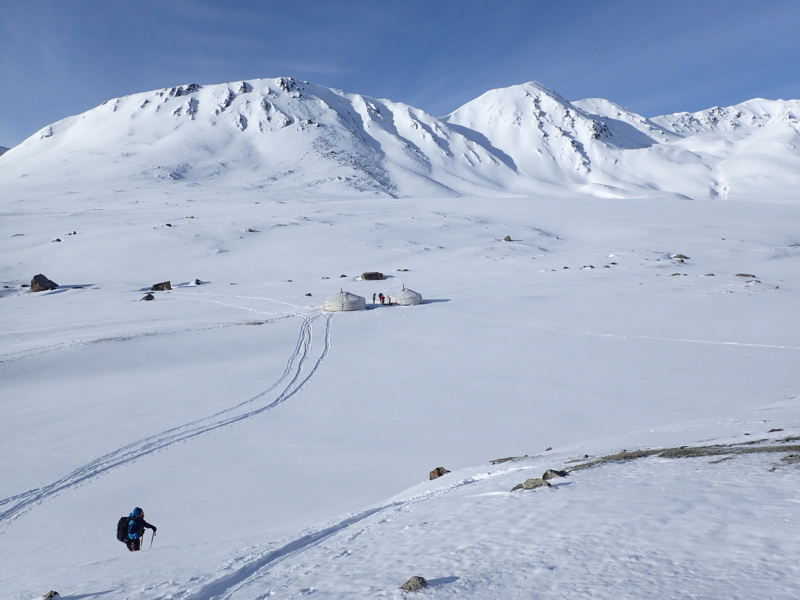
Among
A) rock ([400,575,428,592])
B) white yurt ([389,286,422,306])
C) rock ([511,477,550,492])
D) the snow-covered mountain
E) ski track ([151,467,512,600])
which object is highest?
the snow-covered mountain

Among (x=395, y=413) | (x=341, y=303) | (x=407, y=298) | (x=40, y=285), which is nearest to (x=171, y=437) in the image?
(x=395, y=413)

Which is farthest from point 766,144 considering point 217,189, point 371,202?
point 217,189

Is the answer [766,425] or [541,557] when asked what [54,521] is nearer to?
[541,557]

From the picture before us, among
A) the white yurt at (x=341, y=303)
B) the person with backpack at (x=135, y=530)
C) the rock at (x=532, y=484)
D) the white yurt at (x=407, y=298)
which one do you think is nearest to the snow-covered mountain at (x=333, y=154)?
the white yurt at (x=407, y=298)

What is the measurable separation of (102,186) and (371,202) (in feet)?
200

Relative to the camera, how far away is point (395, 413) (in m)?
17.0

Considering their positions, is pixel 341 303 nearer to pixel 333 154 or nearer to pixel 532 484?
pixel 532 484

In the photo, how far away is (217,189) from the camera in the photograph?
107062mm

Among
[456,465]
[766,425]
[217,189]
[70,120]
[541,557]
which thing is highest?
[70,120]

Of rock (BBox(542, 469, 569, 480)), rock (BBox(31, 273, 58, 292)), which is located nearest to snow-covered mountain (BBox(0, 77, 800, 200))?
rock (BBox(31, 273, 58, 292))

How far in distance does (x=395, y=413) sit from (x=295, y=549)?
9912 millimetres

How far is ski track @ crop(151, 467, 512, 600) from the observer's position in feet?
19.8

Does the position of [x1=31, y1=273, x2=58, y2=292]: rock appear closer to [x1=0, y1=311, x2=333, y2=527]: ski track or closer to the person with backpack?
[x1=0, y1=311, x2=333, y2=527]: ski track

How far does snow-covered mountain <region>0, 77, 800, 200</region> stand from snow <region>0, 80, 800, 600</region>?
7429 centimetres
